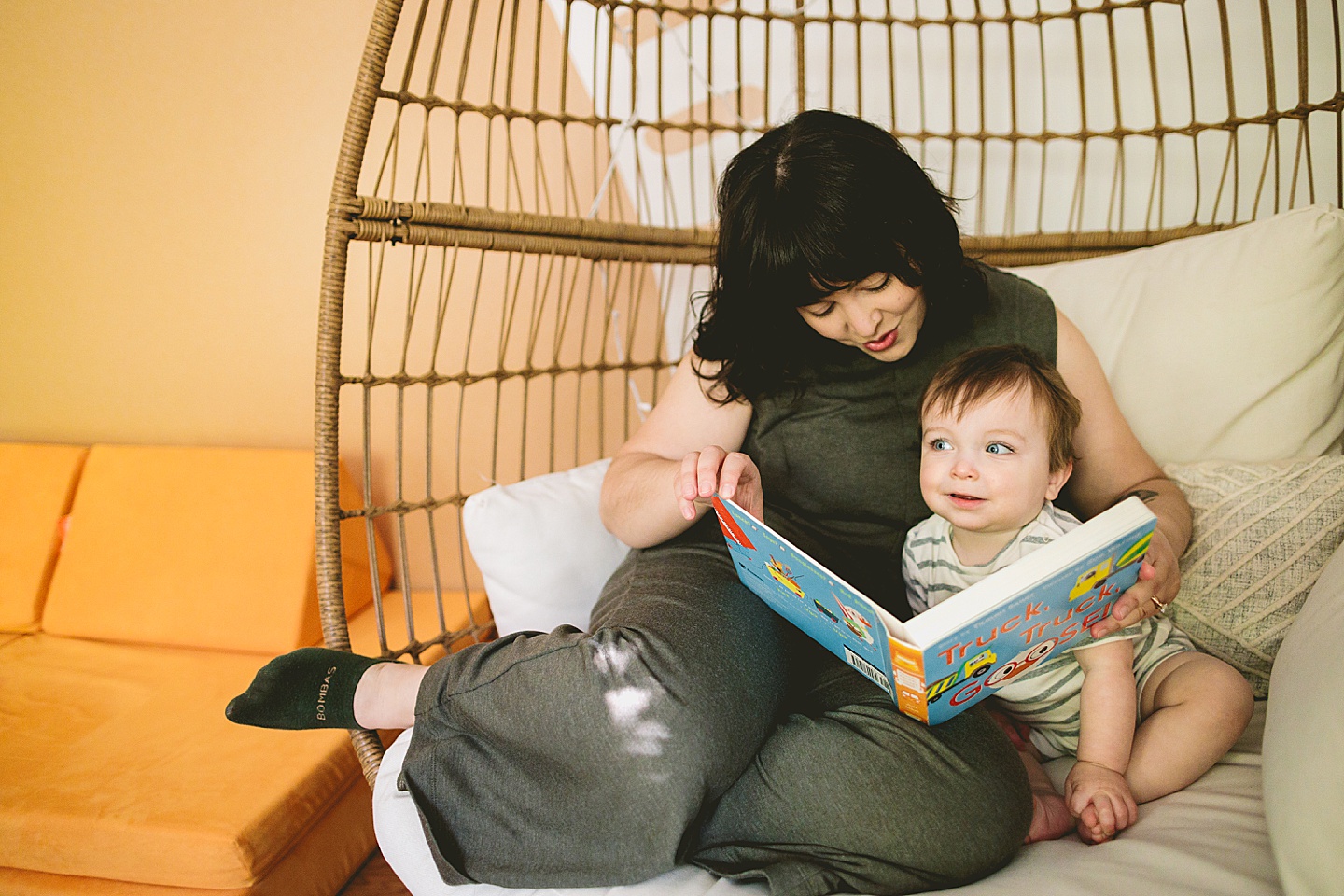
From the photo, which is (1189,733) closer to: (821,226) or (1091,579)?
(1091,579)

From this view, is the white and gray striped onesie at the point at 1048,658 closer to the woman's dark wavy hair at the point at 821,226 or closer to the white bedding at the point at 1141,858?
the white bedding at the point at 1141,858

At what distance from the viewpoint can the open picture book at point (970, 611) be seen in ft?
1.95

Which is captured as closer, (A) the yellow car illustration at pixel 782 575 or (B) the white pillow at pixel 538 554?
(A) the yellow car illustration at pixel 782 575

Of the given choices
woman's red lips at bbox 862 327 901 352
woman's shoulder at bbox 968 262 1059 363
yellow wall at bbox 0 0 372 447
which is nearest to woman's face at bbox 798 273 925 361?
woman's red lips at bbox 862 327 901 352

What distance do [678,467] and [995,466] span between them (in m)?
0.33

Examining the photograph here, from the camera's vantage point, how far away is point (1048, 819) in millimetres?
753

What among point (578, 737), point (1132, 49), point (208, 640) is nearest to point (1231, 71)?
point (1132, 49)

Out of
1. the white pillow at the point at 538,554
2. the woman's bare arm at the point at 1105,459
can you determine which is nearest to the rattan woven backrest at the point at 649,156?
the white pillow at the point at 538,554

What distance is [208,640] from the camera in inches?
63.5

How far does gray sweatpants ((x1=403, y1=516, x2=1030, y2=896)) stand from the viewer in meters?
0.67

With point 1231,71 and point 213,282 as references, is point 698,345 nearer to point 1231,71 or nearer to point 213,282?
point 1231,71

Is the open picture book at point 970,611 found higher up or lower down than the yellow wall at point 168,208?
lower down

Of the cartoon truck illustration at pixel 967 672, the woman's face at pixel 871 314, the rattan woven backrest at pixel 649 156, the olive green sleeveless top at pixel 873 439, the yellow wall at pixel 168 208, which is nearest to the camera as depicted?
the cartoon truck illustration at pixel 967 672

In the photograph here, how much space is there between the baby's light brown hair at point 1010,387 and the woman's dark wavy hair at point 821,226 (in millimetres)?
106
